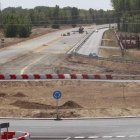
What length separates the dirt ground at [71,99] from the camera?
2822 centimetres

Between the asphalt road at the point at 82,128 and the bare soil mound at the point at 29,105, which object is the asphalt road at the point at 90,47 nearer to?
the bare soil mound at the point at 29,105

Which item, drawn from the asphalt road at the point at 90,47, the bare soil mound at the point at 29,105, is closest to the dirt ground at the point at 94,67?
the asphalt road at the point at 90,47

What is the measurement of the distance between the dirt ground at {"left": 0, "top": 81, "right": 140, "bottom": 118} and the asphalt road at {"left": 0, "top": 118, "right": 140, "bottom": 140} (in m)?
1.76

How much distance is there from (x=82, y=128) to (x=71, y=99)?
10.9 meters

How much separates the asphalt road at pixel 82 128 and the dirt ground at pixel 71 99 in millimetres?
1756

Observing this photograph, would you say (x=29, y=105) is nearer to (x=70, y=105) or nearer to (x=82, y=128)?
(x=70, y=105)

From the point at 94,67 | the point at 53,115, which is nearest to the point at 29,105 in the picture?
the point at 53,115

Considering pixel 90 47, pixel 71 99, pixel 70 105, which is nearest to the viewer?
pixel 70 105

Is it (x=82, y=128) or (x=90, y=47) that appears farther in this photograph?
(x=90, y=47)

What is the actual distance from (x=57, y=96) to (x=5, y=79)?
54.3 feet

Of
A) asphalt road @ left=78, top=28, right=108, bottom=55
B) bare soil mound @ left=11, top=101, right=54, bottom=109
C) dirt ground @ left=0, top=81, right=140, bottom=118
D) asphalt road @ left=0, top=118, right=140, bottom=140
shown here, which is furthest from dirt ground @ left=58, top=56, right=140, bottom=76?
asphalt road @ left=0, top=118, right=140, bottom=140

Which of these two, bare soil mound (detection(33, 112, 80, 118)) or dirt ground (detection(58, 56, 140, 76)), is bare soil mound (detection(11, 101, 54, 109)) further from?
dirt ground (detection(58, 56, 140, 76))

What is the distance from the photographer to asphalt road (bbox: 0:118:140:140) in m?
22.3

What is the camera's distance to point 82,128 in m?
24.0
